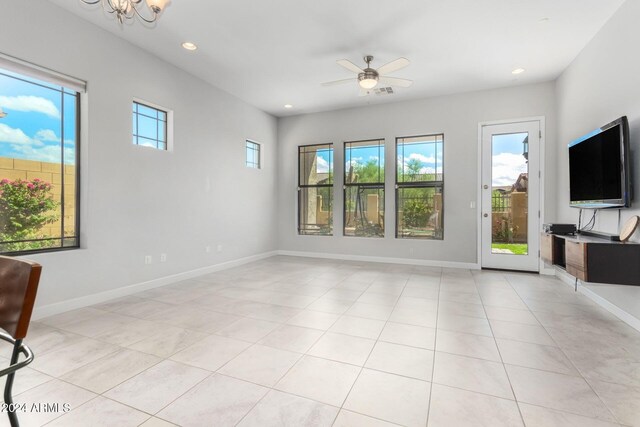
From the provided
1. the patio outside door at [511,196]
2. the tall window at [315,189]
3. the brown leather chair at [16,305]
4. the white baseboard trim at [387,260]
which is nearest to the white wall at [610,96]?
the patio outside door at [511,196]

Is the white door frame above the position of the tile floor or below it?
above

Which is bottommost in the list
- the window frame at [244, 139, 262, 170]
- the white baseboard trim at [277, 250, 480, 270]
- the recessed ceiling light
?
the white baseboard trim at [277, 250, 480, 270]

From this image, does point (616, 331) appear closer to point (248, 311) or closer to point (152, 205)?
point (248, 311)

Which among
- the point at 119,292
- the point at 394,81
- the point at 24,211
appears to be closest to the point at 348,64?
the point at 394,81

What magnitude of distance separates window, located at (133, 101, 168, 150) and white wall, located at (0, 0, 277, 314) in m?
0.16

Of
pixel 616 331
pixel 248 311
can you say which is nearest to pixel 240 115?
pixel 248 311

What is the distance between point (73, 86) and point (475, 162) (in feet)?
19.6

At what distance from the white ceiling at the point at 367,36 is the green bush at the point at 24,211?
6.42ft

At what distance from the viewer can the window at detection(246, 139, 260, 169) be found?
6402 mm

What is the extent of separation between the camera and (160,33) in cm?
371

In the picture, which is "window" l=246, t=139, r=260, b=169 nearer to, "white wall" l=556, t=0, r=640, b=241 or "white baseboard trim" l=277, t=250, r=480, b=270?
"white baseboard trim" l=277, t=250, r=480, b=270

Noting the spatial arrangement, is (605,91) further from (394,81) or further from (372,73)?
(372,73)

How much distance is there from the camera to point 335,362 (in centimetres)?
226

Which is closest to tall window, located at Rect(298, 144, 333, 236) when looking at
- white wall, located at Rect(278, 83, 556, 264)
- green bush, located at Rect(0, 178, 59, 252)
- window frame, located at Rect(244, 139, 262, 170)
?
white wall, located at Rect(278, 83, 556, 264)
